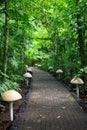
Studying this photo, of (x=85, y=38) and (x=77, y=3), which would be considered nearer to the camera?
(x=77, y=3)

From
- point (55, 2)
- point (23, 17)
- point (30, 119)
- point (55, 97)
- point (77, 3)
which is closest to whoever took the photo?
point (30, 119)

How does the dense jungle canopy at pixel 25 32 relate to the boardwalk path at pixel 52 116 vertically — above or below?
above

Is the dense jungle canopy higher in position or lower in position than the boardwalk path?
higher

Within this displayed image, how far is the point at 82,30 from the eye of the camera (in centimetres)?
1315

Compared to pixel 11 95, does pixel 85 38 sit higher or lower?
higher

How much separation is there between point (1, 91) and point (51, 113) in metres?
1.84

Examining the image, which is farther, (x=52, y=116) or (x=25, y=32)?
(x=25, y=32)

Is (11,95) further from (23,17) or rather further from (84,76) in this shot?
(84,76)

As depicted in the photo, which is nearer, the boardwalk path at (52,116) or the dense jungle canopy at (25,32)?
the boardwalk path at (52,116)

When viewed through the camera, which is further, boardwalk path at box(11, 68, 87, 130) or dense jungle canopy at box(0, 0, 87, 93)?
dense jungle canopy at box(0, 0, 87, 93)

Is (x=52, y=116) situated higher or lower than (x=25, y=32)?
lower

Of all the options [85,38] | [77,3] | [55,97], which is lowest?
[55,97]

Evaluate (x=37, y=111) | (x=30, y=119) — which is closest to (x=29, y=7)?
(x=37, y=111)

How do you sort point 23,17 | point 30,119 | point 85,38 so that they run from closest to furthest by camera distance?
1. point 30,119
2. point 23,17
3. point 85,38
